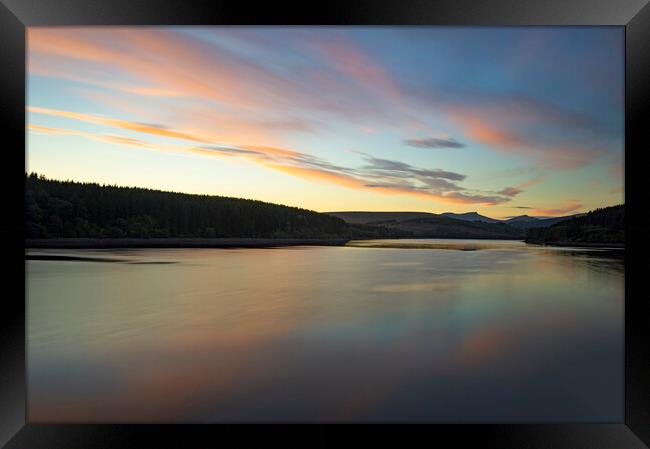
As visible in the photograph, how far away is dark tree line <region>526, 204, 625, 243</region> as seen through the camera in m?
47.3

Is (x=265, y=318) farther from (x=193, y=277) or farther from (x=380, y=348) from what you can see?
(x=193, y=277)

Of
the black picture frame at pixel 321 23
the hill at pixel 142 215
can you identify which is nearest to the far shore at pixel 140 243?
the hill at pixel 142 215

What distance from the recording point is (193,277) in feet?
56.3

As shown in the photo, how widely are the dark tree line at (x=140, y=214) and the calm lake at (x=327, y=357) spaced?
52606 millimetres

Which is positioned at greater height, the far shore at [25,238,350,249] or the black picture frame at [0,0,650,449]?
the black picture frame at [0,0,650,449]

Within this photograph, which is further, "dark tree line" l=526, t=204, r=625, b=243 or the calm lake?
"dark tree line" l=526, t=204, r=625, b=243

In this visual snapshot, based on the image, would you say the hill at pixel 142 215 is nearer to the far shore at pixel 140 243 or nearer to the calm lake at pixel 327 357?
the far shore at pixel 140 243

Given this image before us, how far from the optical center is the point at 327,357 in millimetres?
5980

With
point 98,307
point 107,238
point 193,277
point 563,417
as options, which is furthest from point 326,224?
point 563,417

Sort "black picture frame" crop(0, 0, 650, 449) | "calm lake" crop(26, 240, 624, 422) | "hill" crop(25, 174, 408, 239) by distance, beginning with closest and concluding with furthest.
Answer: "black picture frame" crop(0, 0, 650, 449) → "calm lake" crop(26, 240, 624, 422) → "hill" crop(25, 174, 408, 239)

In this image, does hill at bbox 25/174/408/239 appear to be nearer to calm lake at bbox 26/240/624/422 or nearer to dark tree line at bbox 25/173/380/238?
dark tree line at bbox 25/173/380/238

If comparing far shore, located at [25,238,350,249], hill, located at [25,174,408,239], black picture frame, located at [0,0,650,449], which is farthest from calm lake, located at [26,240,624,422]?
hill, located at [25,174,408,239]

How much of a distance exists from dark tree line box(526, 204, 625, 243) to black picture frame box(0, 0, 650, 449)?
50.7 m

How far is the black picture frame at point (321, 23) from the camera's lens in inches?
140
